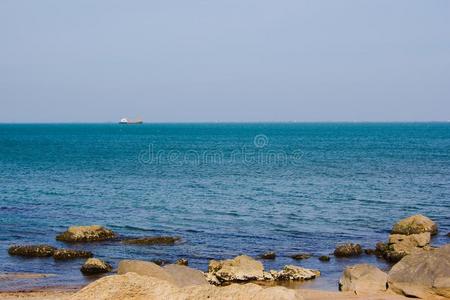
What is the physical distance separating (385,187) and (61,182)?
35447mm

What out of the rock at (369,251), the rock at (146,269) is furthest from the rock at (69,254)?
the rock at (369,251)

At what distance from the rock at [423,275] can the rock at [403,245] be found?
9.00 meters

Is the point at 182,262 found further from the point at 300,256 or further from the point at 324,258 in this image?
the point at 324,258

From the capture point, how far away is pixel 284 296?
35.5 feet

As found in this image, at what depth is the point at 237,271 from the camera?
29062 millimetres

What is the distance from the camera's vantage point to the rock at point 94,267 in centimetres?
3117

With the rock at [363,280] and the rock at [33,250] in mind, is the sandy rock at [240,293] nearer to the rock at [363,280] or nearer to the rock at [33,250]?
the rock at [363,280]

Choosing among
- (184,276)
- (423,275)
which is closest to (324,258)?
(423,275)

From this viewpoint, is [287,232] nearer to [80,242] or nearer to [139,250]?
[139,250]

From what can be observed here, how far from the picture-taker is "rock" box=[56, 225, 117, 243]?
129ft

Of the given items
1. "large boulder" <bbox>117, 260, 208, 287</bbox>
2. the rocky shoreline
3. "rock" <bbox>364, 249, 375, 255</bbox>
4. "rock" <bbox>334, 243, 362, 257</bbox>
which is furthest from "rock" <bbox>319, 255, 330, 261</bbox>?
"large boulder" <bbox>117, 260, 208, 287</bbox>

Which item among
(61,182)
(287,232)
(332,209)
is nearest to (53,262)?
(287,232)

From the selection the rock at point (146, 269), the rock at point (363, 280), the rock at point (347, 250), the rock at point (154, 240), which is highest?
the rock at point (146, 269)

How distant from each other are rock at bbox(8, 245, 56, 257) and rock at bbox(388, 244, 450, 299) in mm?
19212
